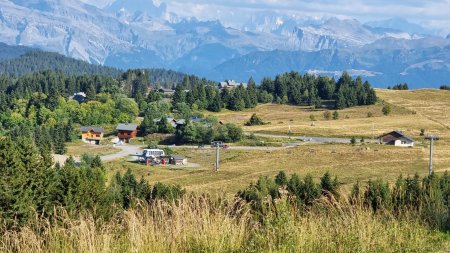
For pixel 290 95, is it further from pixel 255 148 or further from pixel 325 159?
pixel 325 159

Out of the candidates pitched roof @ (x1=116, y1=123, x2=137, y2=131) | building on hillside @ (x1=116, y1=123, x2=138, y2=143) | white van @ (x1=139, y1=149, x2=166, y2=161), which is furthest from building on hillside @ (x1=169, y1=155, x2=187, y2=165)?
pitched roof @ (x1=116, y1=123, x2=137, y2=131)

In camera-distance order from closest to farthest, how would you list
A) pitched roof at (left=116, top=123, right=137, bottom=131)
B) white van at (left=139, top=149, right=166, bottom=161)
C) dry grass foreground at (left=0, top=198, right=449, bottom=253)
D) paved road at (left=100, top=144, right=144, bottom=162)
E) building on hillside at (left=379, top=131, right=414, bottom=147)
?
dry grass foreground at (left=0, top=198, right=449, bottom=253) → white van at (left=139, top=149, right=166, bottom=161) → paved road at (left=100, top=144, right=144, bottom=162) → building on hillside at (left=379, top=131, right=414, bottom=147) → pitched roof at (left=116, top=123, right=137, bottom=131)

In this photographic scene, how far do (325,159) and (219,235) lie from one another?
5618 cm

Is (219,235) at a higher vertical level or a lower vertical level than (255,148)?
higher

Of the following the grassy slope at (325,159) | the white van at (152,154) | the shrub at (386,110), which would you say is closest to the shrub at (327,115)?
the grassy slope at (325,159)

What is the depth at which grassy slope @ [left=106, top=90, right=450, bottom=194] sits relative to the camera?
53.9 meters

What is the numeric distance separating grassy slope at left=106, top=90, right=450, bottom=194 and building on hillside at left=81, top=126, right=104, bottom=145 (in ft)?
68.6

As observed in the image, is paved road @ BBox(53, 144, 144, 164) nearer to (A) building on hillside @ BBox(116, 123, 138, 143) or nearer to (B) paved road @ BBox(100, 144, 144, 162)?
(B) paved road @ BBox(100, 144, 144, 162)

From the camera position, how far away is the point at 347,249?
8.92m

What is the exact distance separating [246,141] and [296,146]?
28.2 feet

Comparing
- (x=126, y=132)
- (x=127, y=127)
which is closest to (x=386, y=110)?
(x=127, y=127)

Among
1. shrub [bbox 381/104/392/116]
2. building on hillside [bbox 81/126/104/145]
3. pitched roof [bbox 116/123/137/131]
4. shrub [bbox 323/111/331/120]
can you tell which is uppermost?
shrub [bbox 381/104/392/116]

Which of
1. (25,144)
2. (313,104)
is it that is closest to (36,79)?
(313,104)

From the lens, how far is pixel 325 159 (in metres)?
64.1
